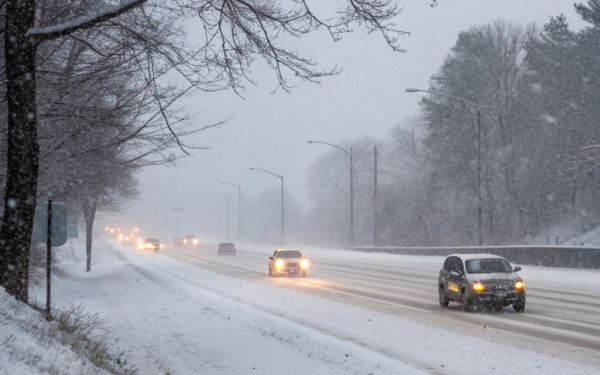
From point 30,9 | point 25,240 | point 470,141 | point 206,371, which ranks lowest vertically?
point 206,371

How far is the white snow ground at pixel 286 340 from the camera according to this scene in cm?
976

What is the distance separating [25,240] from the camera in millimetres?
9156

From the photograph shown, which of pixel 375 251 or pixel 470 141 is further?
pixel 470 141

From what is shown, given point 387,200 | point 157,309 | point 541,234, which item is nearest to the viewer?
point 157,309

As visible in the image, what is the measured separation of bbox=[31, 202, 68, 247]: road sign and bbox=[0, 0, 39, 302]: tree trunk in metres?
1.65

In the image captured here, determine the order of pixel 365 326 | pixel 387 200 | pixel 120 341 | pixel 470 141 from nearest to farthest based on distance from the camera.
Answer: pixel 120 341
pixel 365 326
pixel 470 141
pixel 387 200

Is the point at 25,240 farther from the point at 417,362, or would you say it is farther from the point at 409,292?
the point at 409,292

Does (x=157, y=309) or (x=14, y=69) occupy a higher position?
(x=14, y=69)

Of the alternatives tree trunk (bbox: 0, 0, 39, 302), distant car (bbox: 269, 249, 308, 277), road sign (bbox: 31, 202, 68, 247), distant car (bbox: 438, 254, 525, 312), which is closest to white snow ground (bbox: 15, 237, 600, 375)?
distant car (bbox: 438, 254, 525, 312)

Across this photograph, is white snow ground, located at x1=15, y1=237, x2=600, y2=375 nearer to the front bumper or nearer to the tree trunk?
the front bumper

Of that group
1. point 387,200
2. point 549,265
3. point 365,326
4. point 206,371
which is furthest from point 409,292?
point 387,200

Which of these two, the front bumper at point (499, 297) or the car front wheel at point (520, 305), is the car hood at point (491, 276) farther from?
the car front wheel at point (520, 305)

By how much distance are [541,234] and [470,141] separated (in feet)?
34.0

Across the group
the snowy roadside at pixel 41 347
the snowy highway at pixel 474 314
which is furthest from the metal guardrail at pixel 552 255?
the snowy roadside at pixel 41 347
